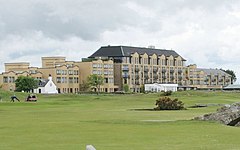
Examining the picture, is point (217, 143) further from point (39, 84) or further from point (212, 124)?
point (39, 84)

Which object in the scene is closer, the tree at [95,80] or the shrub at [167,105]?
the shrub at [167,105]

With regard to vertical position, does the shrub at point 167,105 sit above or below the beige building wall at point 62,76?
below

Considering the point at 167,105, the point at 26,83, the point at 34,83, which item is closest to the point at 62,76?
the point at 34,83

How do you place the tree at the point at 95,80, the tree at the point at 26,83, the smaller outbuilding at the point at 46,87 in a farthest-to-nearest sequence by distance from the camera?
1. the tree at the point at 95,80
2. the smaller outbuilding at the point at 46,87
3. the tree at the point at 26,83

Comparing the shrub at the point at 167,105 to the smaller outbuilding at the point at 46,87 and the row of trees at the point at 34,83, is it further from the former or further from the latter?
the smaller outbuilding at the point at 46,87

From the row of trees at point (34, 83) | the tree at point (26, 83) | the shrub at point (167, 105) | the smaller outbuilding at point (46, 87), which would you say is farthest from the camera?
the smaller outbuilding at point (46, 87)

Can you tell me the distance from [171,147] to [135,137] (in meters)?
4.49

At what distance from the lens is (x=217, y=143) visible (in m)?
23.7

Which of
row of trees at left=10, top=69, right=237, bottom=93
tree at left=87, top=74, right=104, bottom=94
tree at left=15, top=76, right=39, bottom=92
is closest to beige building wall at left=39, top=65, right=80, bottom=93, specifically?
row of trees at left=10, top=69, right=237, bottom=93

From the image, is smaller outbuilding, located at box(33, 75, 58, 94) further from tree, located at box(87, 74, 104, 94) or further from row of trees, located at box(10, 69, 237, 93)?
tree, located at box(87, 74, 104, 94)

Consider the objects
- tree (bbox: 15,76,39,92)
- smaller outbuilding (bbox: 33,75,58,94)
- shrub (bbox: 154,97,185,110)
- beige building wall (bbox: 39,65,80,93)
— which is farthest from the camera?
beige building wall (bbox: 39,65,80,93)

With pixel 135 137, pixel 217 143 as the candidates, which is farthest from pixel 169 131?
pixel 217 143

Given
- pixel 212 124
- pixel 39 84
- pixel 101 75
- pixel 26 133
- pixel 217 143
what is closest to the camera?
pixel 217 143

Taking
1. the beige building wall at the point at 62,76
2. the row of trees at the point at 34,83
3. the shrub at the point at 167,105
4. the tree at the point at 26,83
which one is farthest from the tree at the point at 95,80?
the shrub at the point at 167,105
